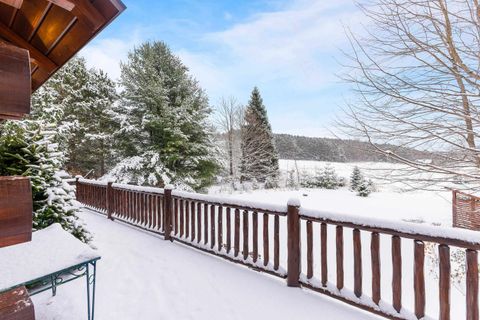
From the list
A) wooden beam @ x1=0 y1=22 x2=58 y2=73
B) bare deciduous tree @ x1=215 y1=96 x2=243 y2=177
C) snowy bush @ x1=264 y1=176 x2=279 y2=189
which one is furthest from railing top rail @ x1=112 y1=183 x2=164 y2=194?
snowy bush @ x1=264 y1=176 x2=279 y2=189

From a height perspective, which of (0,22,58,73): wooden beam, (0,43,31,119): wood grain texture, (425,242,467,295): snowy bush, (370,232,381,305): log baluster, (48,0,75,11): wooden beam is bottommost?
(425,242,467,295): snowy bush

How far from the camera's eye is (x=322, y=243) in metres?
2.99

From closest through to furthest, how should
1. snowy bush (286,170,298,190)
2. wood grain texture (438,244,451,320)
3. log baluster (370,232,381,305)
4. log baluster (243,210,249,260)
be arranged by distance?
1. wood grain texture (438,244,451,320)
2. log baluster (370,232,381,305)
3. log baluster (243,210,249,260)
4. snowy bush (286,170,298,190)

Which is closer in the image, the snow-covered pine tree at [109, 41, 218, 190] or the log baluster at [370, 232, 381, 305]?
the log baluster at [370, 232, 381, 305]

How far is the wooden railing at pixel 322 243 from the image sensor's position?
222 centimetres

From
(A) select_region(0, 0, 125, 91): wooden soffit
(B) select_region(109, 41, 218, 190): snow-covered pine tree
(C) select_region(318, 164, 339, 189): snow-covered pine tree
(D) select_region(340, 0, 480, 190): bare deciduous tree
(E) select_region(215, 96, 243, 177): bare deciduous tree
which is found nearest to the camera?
(A) select_region(0, 0, 125, 91): wooden soffit

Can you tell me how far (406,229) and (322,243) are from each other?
0.86m

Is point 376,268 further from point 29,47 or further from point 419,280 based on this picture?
point 29,47

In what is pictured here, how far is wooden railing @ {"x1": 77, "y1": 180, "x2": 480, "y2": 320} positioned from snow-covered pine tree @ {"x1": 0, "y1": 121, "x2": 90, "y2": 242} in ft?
5.20

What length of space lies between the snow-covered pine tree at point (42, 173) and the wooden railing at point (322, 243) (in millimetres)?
1585

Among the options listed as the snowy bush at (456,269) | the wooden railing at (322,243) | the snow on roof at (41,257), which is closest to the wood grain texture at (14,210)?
the snow on roof at (41,257)

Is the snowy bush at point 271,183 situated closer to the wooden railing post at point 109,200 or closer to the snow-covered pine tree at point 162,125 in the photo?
the snow-covered pine tree at point 162,125

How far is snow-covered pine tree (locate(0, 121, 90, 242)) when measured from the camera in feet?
10.8

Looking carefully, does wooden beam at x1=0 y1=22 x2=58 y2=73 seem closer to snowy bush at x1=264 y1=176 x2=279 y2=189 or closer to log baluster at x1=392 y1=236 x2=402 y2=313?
log baluster at x1=392 y1=236 x2=402 y2=313
